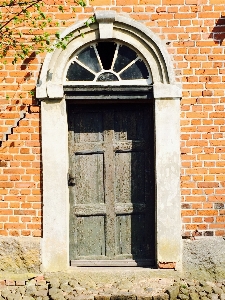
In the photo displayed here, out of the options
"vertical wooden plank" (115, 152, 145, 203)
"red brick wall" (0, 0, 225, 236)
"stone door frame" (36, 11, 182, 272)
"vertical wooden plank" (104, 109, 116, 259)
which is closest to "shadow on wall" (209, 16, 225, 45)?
"red brick wall" (0, 0, 225, 236)

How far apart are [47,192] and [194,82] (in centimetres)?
229

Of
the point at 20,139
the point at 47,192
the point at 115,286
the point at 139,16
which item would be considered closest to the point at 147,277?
the point at 115,286

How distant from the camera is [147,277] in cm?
439

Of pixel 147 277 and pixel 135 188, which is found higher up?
pixel 135 188

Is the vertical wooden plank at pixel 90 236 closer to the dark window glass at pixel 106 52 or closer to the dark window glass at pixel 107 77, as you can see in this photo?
the dark window glass at pixel 107 77

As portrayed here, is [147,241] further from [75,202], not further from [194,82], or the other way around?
[194,82]

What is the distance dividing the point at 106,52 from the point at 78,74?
0.46m

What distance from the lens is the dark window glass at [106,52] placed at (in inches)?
177

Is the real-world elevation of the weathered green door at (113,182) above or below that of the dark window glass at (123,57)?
below

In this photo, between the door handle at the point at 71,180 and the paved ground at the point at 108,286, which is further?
the door handle at the point at 71,180

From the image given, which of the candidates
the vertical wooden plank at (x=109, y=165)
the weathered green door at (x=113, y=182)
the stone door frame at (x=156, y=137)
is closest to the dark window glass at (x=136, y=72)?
the stone door frame at (x=156, y=137)

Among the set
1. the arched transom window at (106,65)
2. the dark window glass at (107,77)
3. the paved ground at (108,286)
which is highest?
the arched transom window at (106,65)

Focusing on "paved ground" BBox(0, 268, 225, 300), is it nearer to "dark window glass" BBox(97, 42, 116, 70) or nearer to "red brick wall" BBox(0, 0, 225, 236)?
"red brick wall" BBox(0, 0, 225, 236)

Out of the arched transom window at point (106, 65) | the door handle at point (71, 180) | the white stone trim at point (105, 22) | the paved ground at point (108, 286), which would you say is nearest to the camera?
the paved ground at point (108, 286)
